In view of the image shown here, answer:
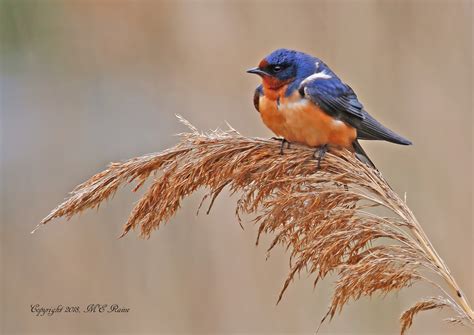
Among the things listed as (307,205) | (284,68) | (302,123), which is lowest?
(307,205)

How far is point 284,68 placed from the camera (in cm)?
248

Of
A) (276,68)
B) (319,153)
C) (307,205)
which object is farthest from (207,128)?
(307,205)

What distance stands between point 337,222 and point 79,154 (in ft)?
6.97

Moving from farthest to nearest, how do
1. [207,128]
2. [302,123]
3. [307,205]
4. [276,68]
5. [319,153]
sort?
[207,128] → [276,68] → [302,123] → [319,153] → [307,205]

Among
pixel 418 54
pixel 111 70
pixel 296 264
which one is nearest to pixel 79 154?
pixel 111 70

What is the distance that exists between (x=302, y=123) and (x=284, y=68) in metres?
0.29

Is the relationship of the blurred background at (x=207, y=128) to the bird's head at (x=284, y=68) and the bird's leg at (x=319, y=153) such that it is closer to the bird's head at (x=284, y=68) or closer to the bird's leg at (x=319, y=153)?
the bird's head at (x=284, y=68)

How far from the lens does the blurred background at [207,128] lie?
3064 mm

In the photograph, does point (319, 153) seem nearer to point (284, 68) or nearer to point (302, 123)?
point (302, 123)

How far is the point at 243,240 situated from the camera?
3113mm

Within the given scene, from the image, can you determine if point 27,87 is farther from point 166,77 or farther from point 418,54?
point 418,54

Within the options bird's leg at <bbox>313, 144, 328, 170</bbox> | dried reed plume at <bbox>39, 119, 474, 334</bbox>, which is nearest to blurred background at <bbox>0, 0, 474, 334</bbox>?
bird's leg at <bbox>313, 144, 328, 170</bbox>

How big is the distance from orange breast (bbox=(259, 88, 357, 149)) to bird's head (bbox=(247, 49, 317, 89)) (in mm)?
73

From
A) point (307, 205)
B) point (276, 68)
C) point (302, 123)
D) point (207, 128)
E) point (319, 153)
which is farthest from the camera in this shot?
point (207, 128)
